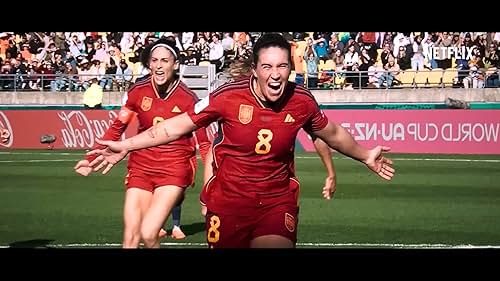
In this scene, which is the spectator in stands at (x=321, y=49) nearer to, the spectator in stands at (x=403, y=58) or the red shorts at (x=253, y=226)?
the spectator in stands at (x=403, y=58)

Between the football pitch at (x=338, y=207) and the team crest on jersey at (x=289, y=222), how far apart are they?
17.0 ft

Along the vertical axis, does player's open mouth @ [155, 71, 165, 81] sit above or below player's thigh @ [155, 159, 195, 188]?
above

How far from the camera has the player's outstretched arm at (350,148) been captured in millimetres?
8633

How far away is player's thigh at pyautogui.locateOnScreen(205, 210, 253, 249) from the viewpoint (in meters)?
8.20

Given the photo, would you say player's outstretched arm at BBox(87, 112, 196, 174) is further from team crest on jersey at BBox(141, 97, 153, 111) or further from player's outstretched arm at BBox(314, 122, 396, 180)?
team crest on jersey at BBox(141, 97, 153, 111)

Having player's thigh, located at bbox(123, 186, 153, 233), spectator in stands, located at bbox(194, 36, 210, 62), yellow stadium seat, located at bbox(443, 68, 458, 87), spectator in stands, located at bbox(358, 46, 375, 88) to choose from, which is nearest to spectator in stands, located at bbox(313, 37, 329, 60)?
spectator in stands, located at bbox(358, 46, 375, 88)

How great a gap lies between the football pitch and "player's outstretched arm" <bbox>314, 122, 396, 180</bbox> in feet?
14.8

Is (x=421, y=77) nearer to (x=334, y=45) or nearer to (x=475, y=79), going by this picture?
(x=475, y=79)

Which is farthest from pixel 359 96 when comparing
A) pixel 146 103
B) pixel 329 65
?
pixel 146 103

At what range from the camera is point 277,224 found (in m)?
8.11

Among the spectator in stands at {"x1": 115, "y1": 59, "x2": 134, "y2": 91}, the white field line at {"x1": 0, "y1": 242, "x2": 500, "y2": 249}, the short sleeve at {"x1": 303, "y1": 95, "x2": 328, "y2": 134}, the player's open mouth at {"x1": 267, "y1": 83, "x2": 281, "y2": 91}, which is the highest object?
the player's open mouth at {"x1": 267, "y1": 83, "x2": 281, "y2": 91}

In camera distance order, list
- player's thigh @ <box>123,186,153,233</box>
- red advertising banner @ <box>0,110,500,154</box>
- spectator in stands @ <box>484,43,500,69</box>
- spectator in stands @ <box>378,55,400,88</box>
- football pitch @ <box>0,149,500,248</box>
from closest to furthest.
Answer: player's thigh @ <box>123,186,153,233</box>
football pitch @ <box>0,149,500,248</box>
red advertising banner @ <box>0,110,500,154</box>
spectator in stands @ <box>484,43,500,69</box>
spectator in stands @ <box>378,55,400,88</box>

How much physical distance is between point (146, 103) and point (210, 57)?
19.9 m

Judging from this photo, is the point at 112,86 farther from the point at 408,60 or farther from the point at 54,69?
the point at 408,60
